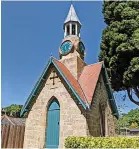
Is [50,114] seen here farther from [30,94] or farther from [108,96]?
[108,96]

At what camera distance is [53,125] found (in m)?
16.2

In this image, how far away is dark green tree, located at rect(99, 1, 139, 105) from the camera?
22.3 meters

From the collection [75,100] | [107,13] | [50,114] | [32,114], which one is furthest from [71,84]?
[107,13]

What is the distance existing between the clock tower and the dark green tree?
4454 millimetres

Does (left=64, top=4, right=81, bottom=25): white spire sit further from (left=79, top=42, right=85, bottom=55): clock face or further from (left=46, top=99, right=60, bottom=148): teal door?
(left=46, top=99, right=60, bottom=148): teal door

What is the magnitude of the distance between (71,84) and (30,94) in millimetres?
3779

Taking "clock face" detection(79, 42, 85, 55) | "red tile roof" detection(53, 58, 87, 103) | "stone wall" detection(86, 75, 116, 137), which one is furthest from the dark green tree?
"red tile roof" detection(53, 58, 87, 103)

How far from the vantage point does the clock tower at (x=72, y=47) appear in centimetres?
1861

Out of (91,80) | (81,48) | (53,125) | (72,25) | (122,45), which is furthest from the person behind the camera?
(122,45)

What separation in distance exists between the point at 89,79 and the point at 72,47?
3.76m

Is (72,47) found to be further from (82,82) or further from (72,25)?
(82,82)

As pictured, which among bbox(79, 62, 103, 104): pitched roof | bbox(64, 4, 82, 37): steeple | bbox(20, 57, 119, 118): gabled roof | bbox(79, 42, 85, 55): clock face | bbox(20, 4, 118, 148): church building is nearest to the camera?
bbox(20, 4, 118, 148): church building

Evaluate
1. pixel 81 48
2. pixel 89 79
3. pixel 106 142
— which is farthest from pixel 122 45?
pixel 106 142

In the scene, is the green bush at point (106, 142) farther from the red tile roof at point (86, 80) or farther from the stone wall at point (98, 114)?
the red tile roof at point (86, 80)
